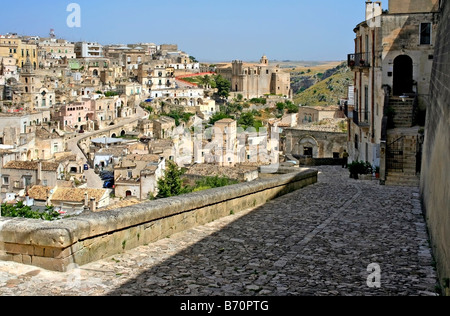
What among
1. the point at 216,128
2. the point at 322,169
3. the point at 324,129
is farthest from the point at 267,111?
the point at 322,169

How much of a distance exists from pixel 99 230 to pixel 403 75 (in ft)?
58.0

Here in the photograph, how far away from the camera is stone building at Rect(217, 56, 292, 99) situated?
397 feet

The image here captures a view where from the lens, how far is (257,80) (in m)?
122

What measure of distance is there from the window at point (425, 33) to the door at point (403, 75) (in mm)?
825

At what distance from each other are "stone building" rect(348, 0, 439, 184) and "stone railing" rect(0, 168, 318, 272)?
457 inches

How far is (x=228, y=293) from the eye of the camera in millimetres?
5676

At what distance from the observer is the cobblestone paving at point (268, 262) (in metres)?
5.71

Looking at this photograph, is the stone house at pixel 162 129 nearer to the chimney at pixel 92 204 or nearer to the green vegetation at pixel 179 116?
the green vegetation at pixel 179 116

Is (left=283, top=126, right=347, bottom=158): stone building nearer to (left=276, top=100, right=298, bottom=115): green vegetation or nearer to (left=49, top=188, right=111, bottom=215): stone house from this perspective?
(left=49, top=188, right=111, bottom=215): stone house

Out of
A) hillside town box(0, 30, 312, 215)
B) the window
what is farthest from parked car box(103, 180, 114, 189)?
the window

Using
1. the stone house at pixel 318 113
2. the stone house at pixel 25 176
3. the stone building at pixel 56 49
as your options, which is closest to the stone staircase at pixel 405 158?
the stone house at pixel 318 113

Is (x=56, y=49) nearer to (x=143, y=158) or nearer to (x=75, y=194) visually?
(x=143, y=158)

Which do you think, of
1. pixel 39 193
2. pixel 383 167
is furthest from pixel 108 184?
pixel 383 167
